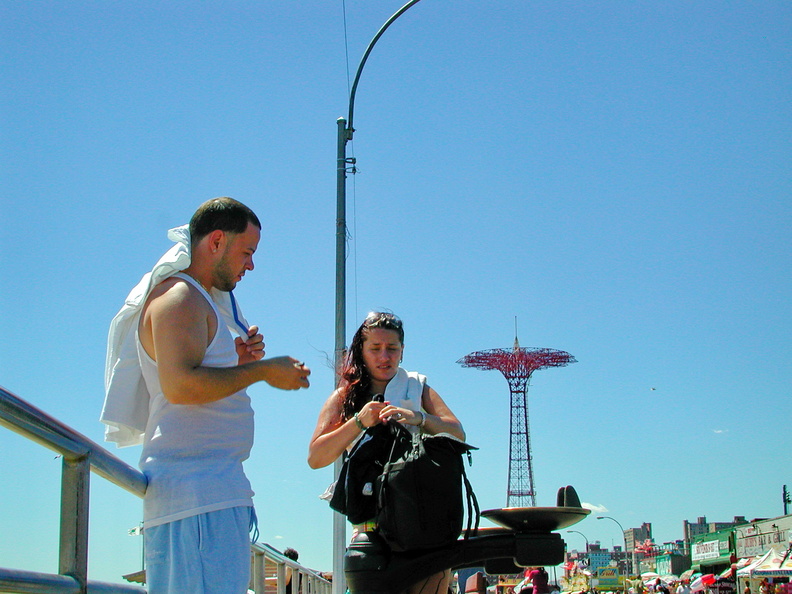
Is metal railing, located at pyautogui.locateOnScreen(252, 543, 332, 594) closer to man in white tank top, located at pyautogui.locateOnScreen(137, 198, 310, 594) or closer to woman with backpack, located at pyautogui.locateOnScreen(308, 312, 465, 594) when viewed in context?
woman with backpack, located at pyautogui.locateOnScreen(308, 312, 465, 594)

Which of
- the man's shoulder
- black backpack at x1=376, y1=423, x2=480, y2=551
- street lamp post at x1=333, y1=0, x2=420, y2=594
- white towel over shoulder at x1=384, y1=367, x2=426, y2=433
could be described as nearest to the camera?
the man's shoulder

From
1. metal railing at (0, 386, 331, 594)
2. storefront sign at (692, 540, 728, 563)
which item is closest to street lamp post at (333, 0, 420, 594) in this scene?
metal railing at (0, 386, 331, 594)

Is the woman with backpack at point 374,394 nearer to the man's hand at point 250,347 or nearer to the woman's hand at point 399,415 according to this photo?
the woman's hand at point 399,415

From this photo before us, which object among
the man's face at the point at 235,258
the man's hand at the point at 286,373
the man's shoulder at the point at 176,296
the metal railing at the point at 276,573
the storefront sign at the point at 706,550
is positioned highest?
the man's face at the point at 235,258

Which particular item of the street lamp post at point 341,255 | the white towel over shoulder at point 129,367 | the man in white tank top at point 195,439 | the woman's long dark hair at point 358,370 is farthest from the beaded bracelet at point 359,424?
the street lamp post at point 341,255

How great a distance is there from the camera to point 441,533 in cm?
295

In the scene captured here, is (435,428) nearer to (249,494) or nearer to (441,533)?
(441,533)

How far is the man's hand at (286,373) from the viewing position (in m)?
2.55

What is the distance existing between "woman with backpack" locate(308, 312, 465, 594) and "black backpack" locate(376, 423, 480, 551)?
369 millimetres

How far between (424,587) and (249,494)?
37.0 inches

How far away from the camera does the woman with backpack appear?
3.53m

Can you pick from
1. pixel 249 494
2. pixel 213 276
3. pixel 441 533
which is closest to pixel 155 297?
pixel 213 276

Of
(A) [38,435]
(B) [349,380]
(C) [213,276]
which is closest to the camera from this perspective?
(A) [38,435]

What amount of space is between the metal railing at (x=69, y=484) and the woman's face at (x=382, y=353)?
5.18ft
